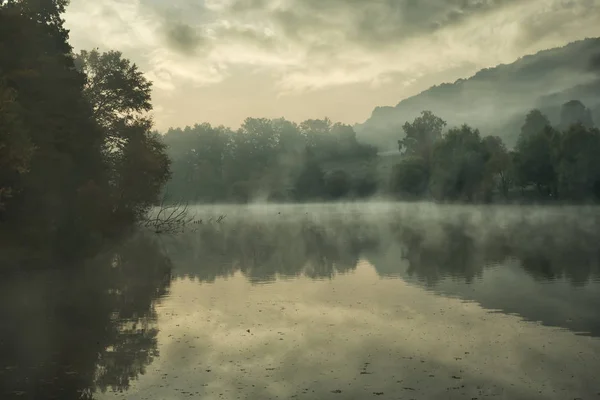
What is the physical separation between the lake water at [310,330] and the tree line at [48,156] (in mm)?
4562

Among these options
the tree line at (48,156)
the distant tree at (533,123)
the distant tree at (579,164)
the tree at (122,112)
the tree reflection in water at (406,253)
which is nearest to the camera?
the tree reflection in water at (406,253)

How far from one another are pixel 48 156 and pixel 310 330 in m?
27.9

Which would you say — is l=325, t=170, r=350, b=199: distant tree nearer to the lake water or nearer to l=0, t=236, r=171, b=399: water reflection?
the lake water

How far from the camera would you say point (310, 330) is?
695 inches

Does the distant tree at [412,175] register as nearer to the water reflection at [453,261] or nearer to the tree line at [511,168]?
the tree line at [511,168]

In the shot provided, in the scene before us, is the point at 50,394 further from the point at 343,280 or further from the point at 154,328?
the point at 343,280

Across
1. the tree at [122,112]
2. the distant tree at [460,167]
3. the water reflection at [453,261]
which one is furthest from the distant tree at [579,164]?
the tree at [122,112]

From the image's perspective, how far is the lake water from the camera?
1237 centimetres

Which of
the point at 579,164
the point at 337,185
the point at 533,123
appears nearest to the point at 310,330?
the point at 579,164

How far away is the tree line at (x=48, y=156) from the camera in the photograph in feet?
113

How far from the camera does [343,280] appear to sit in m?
28.3

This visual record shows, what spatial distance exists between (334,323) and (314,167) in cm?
17492

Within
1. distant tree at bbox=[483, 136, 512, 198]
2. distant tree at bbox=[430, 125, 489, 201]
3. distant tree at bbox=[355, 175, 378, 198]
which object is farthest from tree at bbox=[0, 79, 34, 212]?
distant tree at bbox=[355, 175, 378, 198]

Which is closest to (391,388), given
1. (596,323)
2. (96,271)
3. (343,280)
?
(596,323)
